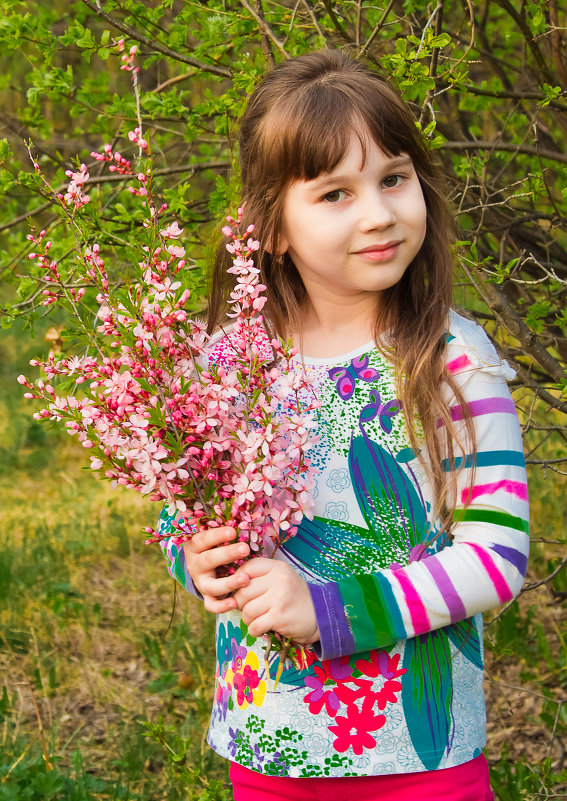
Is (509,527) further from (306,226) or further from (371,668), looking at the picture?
(306,226)

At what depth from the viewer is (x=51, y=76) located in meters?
2.61

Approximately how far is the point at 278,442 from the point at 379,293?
49 centimetres

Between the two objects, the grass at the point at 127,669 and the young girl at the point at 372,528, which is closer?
the young girl at the point at 372,528

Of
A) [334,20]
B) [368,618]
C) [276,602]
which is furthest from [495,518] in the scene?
[334,20]

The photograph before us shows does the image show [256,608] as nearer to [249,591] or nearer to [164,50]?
[249,591]

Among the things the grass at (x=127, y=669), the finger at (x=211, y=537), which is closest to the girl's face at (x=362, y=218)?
the finger at (x=211, y=537)

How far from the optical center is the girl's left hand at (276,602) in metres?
1.49

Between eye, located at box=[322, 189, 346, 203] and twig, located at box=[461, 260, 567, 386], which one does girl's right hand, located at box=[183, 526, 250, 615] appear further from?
twig, located at box=[461, 260, 567, 386]

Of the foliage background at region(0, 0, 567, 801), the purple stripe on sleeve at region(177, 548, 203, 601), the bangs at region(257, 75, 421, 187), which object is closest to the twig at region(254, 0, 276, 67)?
the foliage background at region(0, 0, 567, 801)

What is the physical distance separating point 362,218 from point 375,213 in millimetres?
28

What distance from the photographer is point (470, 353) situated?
1653 mm

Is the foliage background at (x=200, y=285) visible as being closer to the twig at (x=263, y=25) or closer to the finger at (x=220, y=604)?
the twig at (x=263, y=25)

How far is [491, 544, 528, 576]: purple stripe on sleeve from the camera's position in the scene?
1.54 m

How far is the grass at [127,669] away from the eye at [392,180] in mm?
1150
